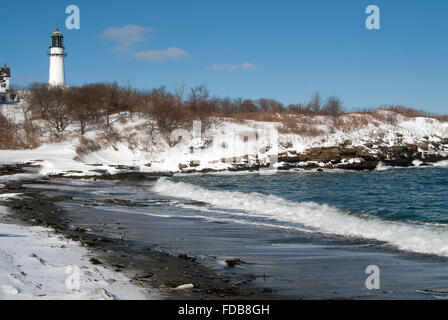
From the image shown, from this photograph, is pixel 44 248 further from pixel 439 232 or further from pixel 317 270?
pixel 439 232

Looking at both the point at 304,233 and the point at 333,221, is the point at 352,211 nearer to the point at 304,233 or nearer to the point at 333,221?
the point at 333,221

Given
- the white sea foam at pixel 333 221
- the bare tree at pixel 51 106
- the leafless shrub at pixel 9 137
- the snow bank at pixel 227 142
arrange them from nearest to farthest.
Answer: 1. the white sea foam at pixel 333 221
2. the snow bank at pixel 227 142
3. the leafless shrub at pixel 9 137
4. the bare tree at pixel 51 106

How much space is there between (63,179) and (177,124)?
21.0 m

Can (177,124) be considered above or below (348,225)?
above

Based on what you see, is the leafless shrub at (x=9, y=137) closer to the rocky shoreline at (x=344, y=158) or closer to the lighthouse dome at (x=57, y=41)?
the rocky shoreline at (x=344, y=158)

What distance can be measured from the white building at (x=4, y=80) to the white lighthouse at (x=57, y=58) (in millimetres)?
8672

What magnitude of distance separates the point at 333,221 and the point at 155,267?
7.46 meters

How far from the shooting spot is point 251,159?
3972 cm

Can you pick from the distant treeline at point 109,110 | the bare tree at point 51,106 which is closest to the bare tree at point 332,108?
the distant treeline at point 109,110

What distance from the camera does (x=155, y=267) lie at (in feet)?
22.4

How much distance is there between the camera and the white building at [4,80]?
65.1m

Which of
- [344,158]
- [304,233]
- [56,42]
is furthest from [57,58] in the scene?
[304,233]

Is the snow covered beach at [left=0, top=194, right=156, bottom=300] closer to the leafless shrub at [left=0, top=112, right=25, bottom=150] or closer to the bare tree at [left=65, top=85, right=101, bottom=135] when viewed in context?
the leafless shrub at [left=0, top=112, right=25, bottom=150]
